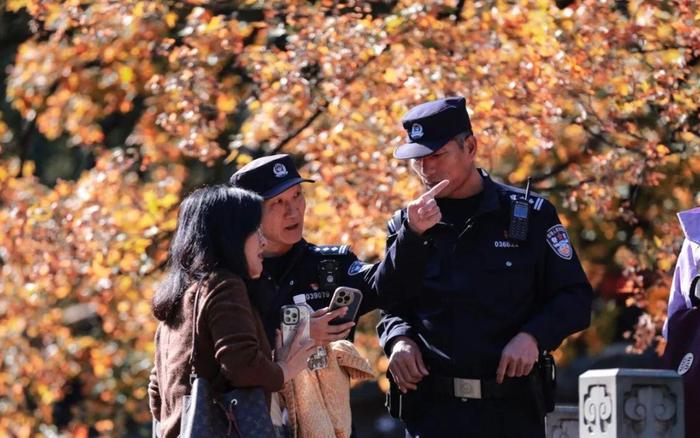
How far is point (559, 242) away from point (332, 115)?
4966mm

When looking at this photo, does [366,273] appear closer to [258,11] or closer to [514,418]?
[514,418]

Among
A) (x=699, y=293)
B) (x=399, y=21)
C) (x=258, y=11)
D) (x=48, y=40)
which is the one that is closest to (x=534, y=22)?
(x=399, y=21)

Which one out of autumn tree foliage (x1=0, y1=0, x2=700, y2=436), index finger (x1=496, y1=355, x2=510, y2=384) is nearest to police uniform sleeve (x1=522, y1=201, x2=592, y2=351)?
index finger (x1=496, y1=355, x2=510, y2=384)

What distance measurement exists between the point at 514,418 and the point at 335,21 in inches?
196

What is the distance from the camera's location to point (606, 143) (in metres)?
9.97

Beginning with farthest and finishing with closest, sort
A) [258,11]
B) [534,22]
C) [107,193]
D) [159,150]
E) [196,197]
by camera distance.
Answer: [159,150], [107,193], [258,11], [534,22], [196,197]

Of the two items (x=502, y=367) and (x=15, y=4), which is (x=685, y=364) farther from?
(x=15, y=4)

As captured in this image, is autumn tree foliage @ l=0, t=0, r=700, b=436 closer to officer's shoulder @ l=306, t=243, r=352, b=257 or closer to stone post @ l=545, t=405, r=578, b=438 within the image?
stone post @ l=545, t=405, r=578, b=438

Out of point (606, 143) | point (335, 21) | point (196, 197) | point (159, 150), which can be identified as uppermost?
point (196, 197)

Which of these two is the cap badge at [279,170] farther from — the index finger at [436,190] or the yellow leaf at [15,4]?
the yellow leaf at [15,4]

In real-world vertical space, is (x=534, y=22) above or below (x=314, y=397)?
below

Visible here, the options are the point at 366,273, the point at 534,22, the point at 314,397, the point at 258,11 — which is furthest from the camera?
the point at 258,11

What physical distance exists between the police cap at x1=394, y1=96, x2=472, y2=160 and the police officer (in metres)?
0.44

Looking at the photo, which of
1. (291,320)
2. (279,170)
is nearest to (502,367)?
(291,320)
